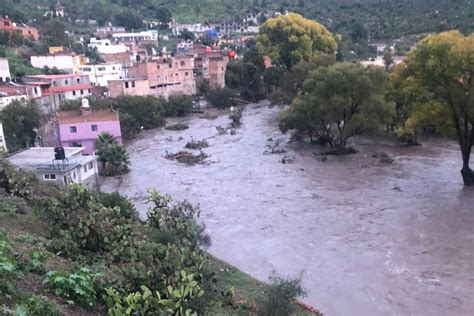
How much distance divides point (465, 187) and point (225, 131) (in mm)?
17526

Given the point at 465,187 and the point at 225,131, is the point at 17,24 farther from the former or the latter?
the point at 465,187

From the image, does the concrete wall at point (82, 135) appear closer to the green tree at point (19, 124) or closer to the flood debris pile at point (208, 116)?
the green tree at point (19, 124)

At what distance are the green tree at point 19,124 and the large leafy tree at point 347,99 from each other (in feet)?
49.1

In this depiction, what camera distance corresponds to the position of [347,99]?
2736cm

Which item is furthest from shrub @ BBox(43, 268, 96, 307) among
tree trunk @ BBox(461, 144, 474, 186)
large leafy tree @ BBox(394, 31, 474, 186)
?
tree trunk @ BBox(461, 144, 474, 186)

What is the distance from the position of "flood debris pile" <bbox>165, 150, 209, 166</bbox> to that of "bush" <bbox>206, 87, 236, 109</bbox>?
54.2 ft

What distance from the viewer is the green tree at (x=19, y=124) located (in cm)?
2700

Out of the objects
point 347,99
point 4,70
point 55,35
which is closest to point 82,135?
point 4,70

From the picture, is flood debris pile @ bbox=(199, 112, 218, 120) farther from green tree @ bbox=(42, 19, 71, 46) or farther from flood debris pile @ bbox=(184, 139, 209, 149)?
green tree @ bbox=(42, 19, 71, 46)

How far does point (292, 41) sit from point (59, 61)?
2095cm

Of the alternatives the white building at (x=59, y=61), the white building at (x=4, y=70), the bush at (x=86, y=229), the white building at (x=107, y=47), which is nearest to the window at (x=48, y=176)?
the bush at (x=86, y=229)

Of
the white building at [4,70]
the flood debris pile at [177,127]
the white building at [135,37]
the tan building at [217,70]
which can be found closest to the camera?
the flood debris pile at [177,127]

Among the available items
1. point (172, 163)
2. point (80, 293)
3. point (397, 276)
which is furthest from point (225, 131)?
point (80, 293)

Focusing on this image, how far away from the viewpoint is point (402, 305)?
11906 mm
